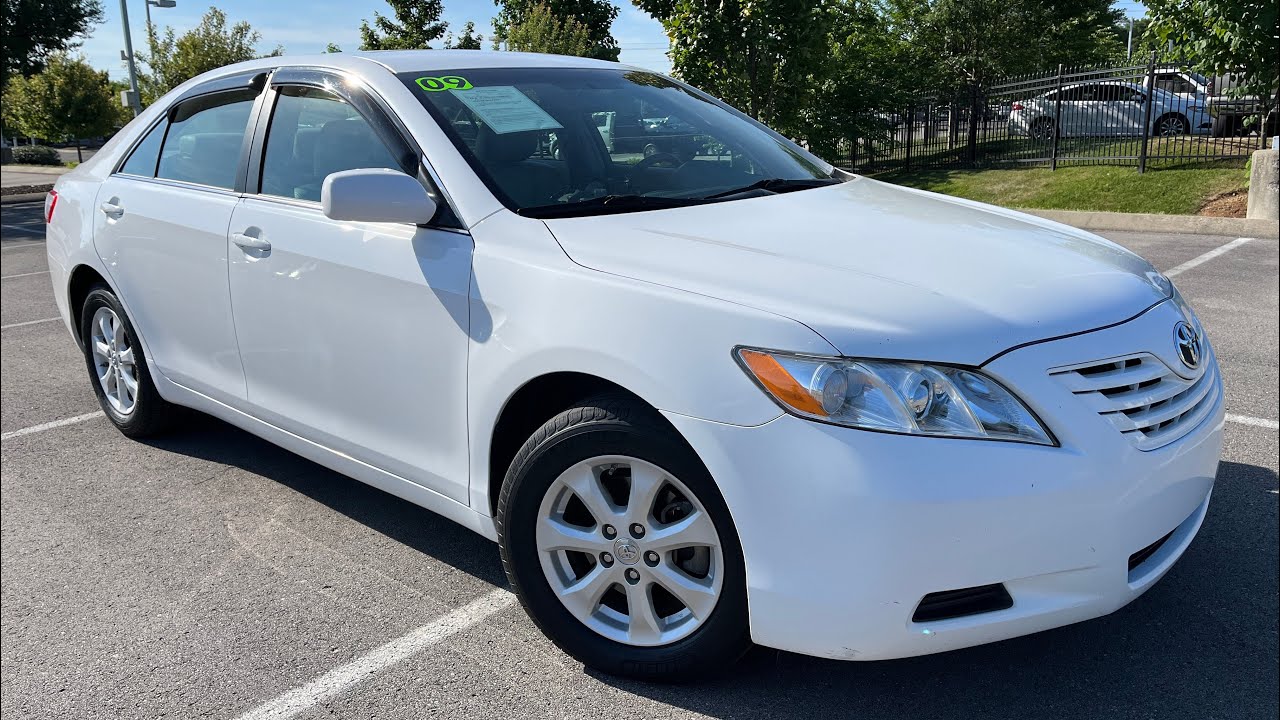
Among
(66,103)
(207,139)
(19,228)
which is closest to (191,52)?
(66,103)

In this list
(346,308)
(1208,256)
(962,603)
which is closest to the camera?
(962,603)

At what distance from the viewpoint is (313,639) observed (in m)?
3.00

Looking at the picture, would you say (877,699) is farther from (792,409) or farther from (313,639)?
(313,639)

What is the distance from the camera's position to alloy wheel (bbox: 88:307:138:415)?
15.3ft

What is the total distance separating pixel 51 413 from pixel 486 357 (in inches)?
151

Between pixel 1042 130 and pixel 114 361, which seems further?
pixel 1042 130

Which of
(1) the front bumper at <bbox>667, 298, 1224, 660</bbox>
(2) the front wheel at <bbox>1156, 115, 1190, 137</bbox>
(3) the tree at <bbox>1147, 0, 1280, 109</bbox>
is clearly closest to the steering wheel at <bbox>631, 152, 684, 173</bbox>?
(1) the front bumper at <bbox>667, 298, 1224, 660</bbox>

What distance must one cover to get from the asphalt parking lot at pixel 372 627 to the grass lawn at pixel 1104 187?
31.1 ft

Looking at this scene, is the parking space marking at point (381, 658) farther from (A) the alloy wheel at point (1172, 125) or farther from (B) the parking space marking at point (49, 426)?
(A) the alloy wheel at point (1172, 125)

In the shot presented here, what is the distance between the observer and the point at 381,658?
288 cm

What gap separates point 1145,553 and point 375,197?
222 cm

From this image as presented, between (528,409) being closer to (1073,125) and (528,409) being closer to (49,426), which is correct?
(49,426)

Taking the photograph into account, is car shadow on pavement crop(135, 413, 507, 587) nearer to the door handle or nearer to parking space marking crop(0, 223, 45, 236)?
the door handle

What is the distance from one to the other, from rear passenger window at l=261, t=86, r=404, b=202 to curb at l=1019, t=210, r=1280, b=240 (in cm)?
879
